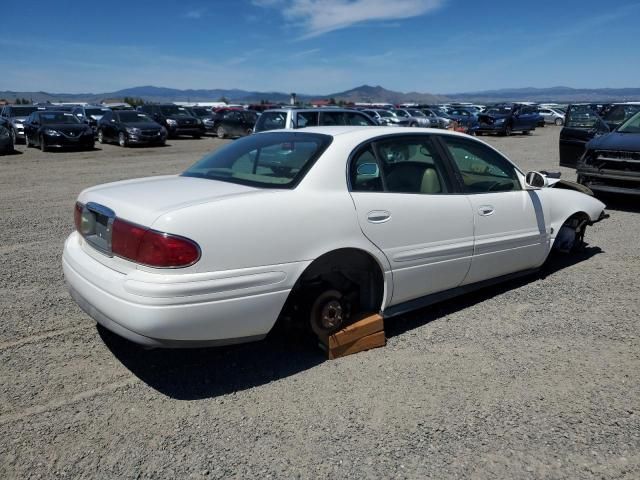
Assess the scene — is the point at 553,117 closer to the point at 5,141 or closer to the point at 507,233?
the point at 5,141

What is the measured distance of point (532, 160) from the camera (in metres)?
16.4

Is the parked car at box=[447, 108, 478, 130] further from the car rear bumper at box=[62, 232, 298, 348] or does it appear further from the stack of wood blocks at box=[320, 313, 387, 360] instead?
the car rear bumper at box=[62, 232, 298, 348]

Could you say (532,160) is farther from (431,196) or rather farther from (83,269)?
(83,269)

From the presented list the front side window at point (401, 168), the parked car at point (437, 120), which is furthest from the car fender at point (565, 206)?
the parked car at point (437, 120)

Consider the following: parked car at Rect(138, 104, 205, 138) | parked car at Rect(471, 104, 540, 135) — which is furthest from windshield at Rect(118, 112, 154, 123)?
parked car at Rect(471, 104, 540, 135)

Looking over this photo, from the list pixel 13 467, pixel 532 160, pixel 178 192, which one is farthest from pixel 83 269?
pixel 532 160

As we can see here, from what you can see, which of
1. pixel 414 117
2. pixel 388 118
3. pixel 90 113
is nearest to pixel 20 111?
pixel 90 113

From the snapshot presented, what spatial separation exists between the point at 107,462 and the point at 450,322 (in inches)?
105

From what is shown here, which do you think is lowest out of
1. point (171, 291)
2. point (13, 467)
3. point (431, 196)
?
point (13, 467)

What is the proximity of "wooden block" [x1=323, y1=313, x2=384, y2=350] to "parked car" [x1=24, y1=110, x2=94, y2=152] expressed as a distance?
59.9 feet

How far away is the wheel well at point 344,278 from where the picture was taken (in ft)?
11.2

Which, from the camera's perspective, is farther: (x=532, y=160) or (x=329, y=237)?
(x=532, y=160)

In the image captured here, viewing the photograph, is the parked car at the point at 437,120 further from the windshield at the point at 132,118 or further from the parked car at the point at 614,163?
the parked car at the point at 614,163

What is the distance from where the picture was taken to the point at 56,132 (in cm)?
1878
